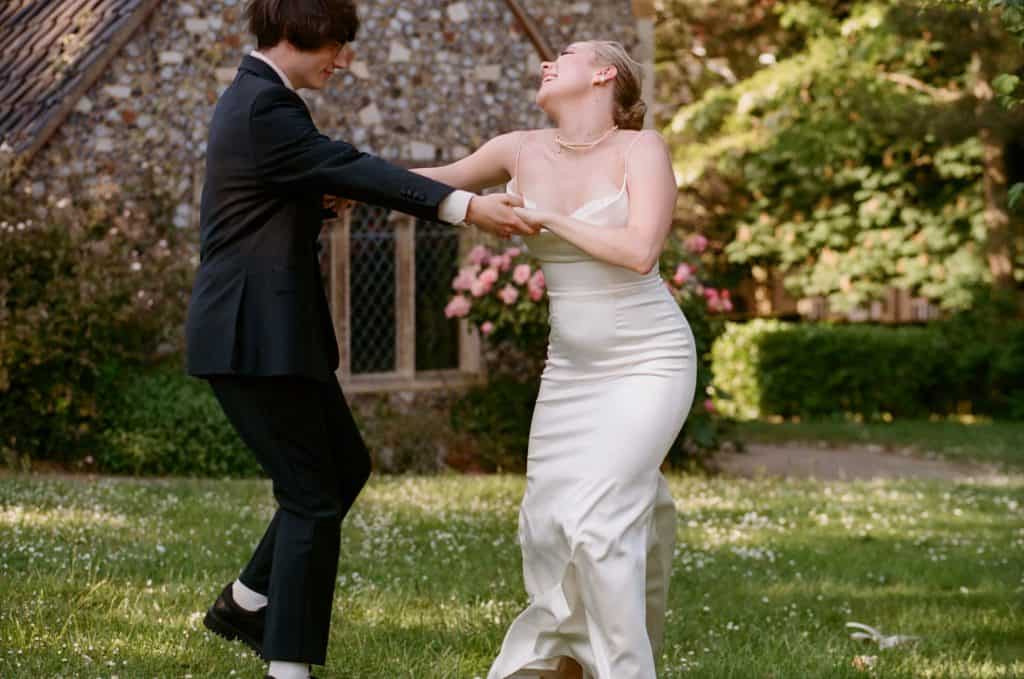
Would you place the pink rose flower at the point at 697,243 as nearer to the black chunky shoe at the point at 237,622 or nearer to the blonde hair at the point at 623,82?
the blonde hair at the point at 623,82

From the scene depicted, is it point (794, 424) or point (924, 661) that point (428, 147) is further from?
point (924, 661)

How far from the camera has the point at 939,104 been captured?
18188mm

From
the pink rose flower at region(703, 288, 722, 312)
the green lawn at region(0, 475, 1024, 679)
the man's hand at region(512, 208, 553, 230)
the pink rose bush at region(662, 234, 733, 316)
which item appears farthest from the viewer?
the pink rose flower at region(703, 288, 722, 312)

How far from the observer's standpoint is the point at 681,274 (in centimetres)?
1180

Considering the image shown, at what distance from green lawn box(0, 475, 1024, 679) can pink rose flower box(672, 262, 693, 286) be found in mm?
2063

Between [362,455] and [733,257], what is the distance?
54.7 ft

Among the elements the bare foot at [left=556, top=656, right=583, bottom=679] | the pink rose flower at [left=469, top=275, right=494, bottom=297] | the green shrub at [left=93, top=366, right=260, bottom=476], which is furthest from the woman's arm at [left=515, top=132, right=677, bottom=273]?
the pink rose flower at [left=469, top=275, right=494, bottom=297]

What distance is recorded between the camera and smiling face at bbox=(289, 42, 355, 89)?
4461mm

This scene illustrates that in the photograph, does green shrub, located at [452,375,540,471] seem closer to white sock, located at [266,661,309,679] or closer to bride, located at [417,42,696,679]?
bride, located at [417,42,696,679]

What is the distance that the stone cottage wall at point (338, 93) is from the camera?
1166cm

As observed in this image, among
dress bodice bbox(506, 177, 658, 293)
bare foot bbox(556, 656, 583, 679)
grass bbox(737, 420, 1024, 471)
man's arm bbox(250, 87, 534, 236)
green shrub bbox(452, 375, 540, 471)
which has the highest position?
man's arm bbox(250, 87, 534, 236)

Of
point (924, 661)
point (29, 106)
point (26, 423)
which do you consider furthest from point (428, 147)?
point (924, 661)

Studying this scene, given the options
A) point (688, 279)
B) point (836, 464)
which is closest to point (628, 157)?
point (688, 279)

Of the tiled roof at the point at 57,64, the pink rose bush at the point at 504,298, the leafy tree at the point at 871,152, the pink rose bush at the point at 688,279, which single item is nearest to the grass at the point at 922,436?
the leafy tree at the point at 871,152
